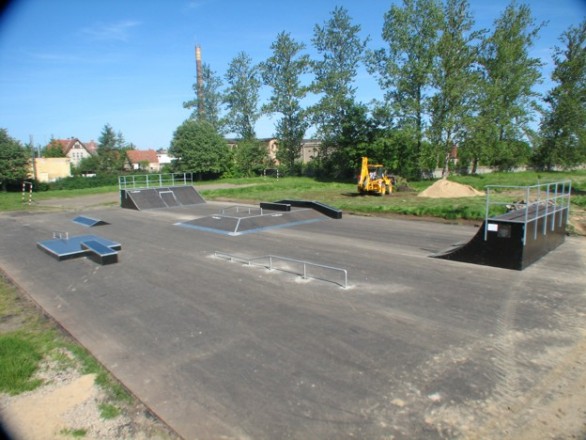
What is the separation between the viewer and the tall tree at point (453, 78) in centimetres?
3195

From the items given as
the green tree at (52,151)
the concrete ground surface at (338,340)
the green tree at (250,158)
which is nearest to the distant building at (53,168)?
the green tree at (52,151)

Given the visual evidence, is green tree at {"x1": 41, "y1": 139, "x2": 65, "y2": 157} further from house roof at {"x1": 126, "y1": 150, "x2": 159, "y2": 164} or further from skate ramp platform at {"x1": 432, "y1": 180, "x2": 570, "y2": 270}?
skate ramp platform at {"x1": 432, "y1": 180, "x2": 570, "y2": 270}

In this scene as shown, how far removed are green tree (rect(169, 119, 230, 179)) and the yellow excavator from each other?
24.1 metres

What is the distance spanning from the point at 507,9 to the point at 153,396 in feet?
162

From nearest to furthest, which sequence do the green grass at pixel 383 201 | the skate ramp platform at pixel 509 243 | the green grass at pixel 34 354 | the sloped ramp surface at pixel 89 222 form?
1. the green grass at pixel 34 354
2. the skate ramp platform at pixel 509 243
3. the green grass at pixel 383 201
4. the sloped ramp surface at pixel 89 222

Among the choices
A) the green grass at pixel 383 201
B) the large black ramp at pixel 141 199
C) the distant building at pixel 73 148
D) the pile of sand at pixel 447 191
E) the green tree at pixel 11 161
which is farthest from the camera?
the distant building at pixel 73 148

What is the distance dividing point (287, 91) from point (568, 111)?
1219 inches


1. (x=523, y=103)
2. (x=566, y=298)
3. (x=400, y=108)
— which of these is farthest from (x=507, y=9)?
(x=566, y=298)

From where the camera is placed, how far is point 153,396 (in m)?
4.32

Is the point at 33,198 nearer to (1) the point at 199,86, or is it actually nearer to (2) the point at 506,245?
(2) the point at 506,245

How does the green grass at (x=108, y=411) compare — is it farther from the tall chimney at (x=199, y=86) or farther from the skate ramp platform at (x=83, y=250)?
the tall chimney at (x=199, y=86)

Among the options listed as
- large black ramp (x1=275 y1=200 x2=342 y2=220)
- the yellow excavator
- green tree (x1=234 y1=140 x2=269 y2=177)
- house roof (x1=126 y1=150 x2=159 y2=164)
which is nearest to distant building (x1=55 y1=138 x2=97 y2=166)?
house roof (x1=126 y1=150 x2=159 y2=164)

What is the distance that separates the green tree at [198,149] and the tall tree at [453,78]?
23627mm

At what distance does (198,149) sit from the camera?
4438cm
